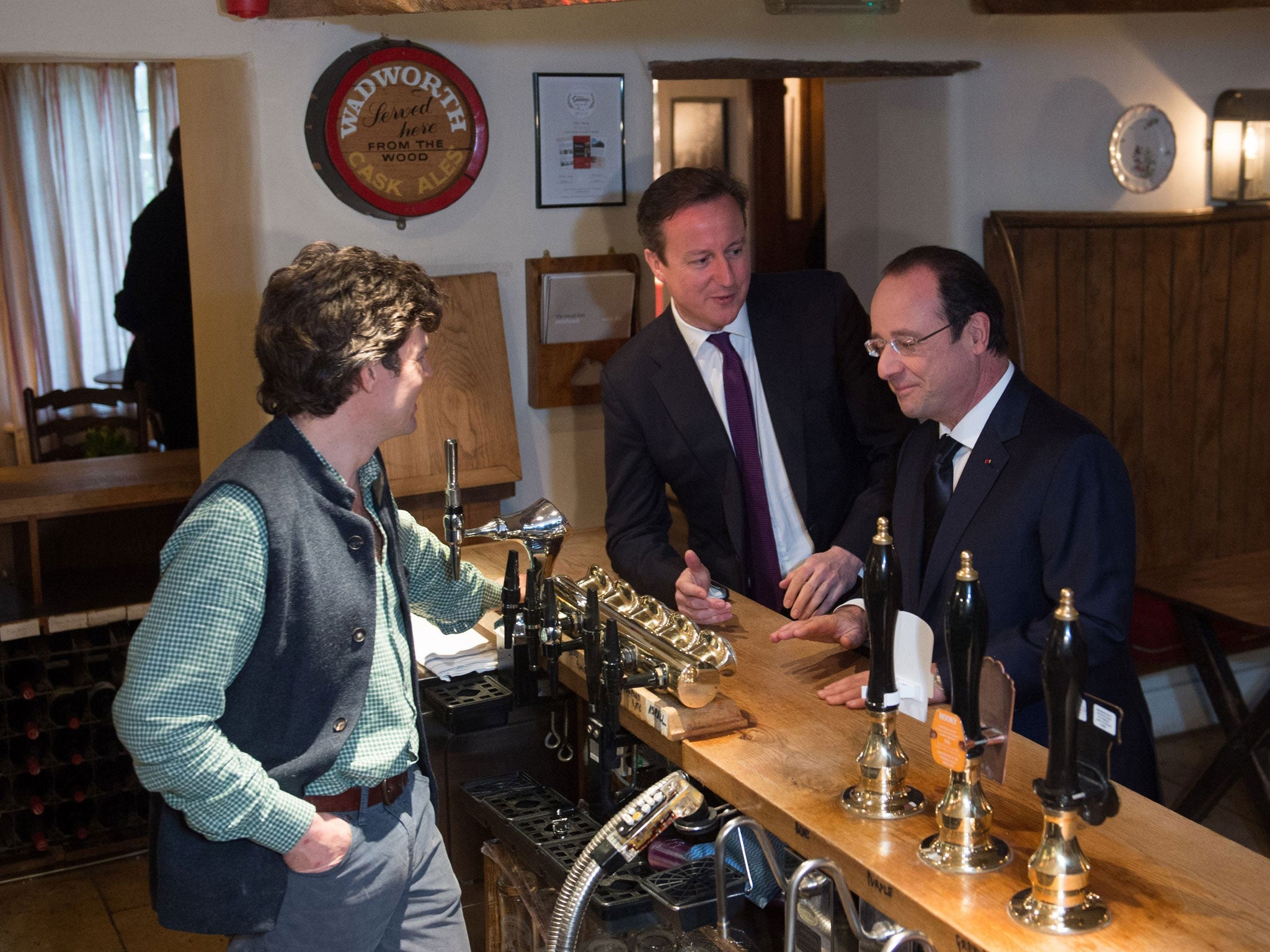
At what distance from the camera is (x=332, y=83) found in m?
3.74

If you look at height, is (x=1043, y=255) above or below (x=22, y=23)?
below

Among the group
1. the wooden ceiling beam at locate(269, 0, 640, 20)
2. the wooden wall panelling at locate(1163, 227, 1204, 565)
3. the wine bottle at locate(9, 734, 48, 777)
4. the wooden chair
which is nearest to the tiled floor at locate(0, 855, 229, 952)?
the wine bottle at locate(9, 734, 48, 777)

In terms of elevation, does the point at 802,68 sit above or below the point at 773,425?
above

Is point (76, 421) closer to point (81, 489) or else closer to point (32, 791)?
point (81, 489)

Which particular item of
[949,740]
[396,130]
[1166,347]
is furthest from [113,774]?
[1166,347]

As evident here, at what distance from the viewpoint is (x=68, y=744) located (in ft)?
13.5

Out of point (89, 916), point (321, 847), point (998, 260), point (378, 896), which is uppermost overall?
point (998, 260)

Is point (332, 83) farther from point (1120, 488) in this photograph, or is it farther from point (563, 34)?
point (1120, 488)

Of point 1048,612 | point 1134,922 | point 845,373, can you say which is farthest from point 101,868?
point 1134,922

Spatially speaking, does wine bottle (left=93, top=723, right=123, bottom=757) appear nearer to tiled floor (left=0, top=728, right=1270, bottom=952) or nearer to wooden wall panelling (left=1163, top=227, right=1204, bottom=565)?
tiled floor (left=0, top=728, right=1270, bottom=952)

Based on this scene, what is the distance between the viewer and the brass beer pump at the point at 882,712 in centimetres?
190

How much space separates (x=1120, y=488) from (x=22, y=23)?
293 cm

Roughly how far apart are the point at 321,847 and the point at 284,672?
258 mm

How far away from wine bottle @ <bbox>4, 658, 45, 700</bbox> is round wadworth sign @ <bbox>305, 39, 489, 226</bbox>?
172 centimetres
